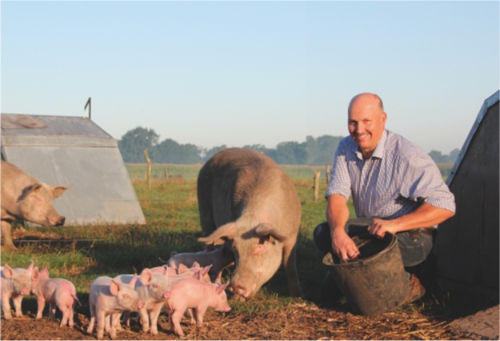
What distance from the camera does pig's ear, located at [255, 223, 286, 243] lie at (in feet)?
19.4

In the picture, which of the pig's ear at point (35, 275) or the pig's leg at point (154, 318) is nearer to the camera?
the pig's leg at point (154, 318)

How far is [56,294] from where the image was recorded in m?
4.71

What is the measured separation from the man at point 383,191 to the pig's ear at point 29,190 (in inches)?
229

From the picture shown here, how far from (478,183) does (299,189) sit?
773 inches

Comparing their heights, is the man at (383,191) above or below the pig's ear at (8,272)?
above

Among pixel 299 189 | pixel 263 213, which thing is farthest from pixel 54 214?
pixel 299 189

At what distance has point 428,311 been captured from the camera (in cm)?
550

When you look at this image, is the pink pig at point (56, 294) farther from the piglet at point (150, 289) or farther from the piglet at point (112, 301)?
the piglet at point (150, 289)

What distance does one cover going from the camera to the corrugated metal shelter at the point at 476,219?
6.05 m


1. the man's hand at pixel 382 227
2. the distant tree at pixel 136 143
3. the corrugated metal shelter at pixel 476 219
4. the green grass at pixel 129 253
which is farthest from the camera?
the distant tree at pixel 136 143

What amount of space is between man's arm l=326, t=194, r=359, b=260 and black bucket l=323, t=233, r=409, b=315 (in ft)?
0.38

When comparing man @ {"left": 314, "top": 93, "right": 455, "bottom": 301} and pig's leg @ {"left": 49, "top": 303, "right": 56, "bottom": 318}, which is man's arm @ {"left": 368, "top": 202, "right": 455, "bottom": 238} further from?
pig's leg @ {"left": 49, "top": 303, "right": 56, "bottom": 318}

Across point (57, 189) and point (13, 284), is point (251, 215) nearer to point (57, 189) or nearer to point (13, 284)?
point (13, 284)

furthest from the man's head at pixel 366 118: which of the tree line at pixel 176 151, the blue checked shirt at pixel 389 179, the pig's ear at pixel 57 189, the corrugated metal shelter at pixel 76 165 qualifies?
the tree line at pixel 176 151
